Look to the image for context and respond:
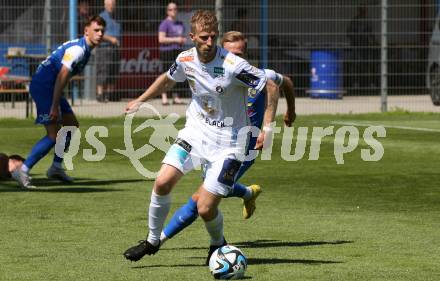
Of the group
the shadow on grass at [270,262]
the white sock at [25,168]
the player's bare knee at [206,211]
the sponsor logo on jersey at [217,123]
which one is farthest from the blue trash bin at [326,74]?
the player's bare knee at [206,211]

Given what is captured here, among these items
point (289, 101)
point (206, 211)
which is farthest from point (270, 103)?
point (206, 211)

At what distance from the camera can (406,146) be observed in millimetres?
19188

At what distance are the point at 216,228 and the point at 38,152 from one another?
600 centimetres

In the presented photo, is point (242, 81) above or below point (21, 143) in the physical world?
above

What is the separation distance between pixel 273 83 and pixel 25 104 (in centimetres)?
1624

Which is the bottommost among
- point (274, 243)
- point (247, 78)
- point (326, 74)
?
point (326, 74)

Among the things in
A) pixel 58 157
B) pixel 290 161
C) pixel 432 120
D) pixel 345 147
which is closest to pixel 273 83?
pixel 58 157

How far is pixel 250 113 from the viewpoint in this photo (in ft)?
35.2

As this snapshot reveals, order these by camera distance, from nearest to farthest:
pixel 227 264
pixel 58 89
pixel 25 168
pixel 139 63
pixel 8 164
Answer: pixel 227 264 → pixel 58 89 → pixel 25 168 → pixel 8 164 → pixel 139 63

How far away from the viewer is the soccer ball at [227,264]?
848 cm

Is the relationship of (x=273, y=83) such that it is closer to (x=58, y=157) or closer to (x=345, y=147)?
A: (x=58, y=157)

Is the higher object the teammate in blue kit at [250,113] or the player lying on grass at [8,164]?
the teammate in blue kit at [250,113]

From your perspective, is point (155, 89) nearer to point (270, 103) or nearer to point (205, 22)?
point (205, 22)

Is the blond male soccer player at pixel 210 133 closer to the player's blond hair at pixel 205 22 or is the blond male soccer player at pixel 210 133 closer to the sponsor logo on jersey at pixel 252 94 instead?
the player's blond hair at pixel 205 22
